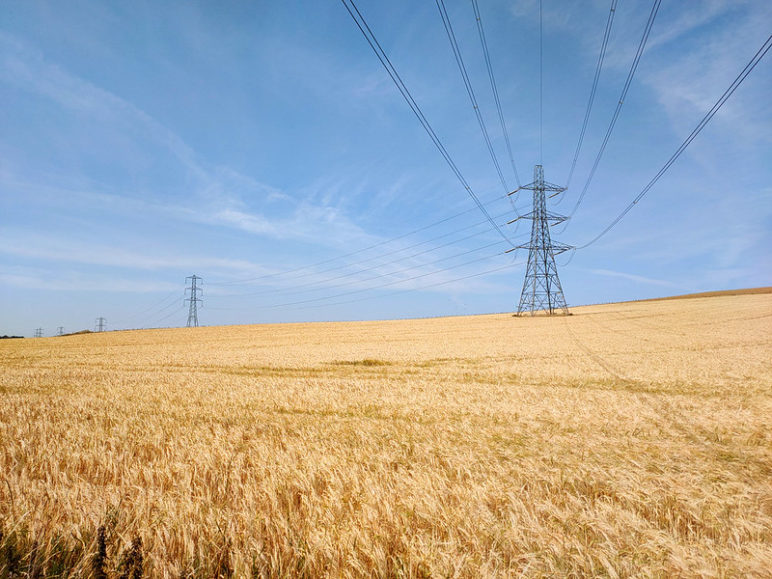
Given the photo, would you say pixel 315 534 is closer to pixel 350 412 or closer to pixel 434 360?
pixel 350 412

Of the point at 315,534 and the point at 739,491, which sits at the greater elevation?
the point at 315,534

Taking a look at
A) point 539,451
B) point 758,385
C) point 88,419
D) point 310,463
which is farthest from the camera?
point 758,385

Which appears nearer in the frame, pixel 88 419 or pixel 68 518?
pixel 68 518

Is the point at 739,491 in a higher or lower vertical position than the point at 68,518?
lower

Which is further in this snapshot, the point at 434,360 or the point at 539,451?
the point at 434,360

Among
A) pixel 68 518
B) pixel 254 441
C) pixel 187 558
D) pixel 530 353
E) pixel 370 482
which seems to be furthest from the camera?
pixel 530 353

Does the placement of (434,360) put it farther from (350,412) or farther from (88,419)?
(88,419)

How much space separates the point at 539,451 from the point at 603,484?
1.09 meters

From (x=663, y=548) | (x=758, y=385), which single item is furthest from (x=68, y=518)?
(x=758, y=385)

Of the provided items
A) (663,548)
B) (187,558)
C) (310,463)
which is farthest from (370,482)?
(663,548)

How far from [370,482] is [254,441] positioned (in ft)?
7.91

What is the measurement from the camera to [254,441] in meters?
5.23

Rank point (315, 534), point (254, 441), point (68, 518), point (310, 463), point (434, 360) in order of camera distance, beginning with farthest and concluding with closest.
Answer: point (434, 360)
point (254, 441)
point (310, 463)
point (68, 518)
point (315, 534)

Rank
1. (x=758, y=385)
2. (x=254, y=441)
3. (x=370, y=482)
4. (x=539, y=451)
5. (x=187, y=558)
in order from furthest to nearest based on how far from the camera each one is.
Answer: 1. (x=758, y=385)
2. (x=254, y=441)
3. (x=539, y=451)
4. (x=370, y=482)
5. (x=187, y=558)
